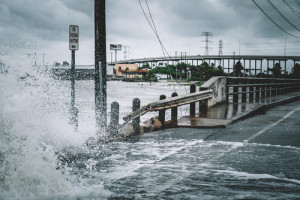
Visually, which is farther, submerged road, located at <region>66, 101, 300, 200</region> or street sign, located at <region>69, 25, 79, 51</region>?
street sign, located at <region>69, 25, 79, 51</region>

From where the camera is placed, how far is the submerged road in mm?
4023

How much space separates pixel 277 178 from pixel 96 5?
21.5 ft

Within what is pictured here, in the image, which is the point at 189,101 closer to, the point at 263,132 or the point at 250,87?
the point at 263,132

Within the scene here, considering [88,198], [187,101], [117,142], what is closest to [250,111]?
[187,101]

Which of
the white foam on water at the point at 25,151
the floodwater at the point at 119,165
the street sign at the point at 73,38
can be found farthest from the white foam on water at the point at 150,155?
the street sign at the point at 73,38

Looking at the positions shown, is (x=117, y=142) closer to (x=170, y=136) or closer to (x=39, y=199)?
(x=170, y=136)

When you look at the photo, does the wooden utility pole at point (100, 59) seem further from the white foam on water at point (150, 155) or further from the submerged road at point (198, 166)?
the white foam on water at point (150, 155)

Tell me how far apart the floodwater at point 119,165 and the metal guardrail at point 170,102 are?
1346 mm

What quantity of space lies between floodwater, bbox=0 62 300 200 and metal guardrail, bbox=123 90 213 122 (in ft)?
4.42

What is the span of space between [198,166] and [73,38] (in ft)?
19.5

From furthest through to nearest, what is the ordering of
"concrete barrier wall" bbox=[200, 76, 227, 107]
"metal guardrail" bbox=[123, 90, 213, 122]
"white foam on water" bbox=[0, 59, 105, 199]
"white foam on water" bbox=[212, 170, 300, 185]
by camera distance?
"concrete barrier wall" bbox=[200, 76, 227, 107]
"metal guardrail" bbox=[123, 90, 213, 122]
"white foam on water" bbox=[212, 170, 300, 185]
"white foam on water" bbox=[0, 59, 105, 199]

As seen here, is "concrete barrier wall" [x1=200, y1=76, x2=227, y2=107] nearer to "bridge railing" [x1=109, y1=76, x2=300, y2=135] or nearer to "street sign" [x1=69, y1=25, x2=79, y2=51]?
"bridge railing" [x1=109, y1=76, x2=300, y2=135]

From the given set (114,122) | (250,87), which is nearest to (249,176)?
(114,122)

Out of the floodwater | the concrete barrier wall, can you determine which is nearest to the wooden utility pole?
the floodwater
